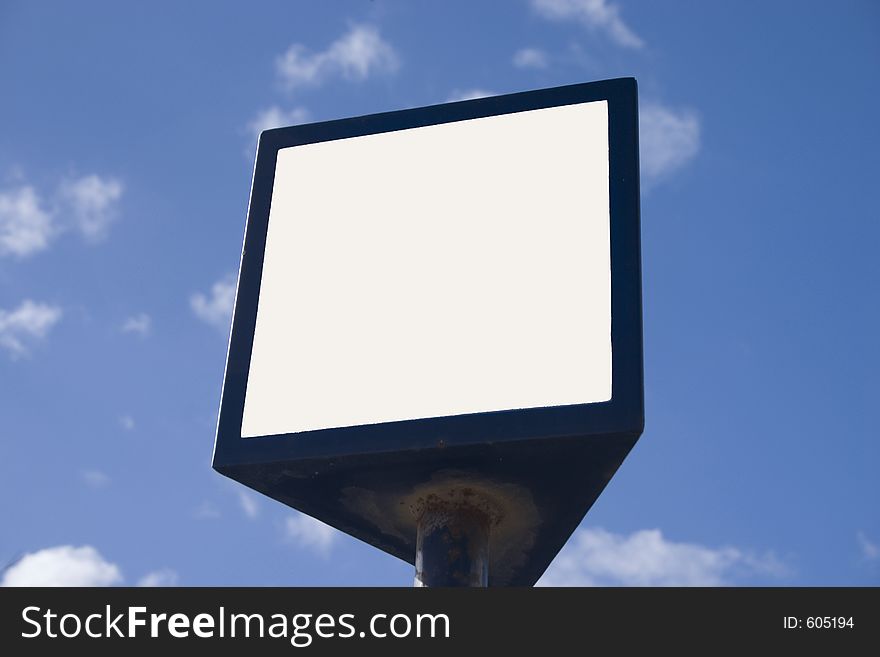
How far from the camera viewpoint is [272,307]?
3.73 metres

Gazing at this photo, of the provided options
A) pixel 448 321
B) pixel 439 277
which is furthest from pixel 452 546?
pixel 439 277

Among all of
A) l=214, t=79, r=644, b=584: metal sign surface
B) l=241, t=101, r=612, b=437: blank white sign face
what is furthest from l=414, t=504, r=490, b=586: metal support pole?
l=241, t=101, r=612, b=437: blank white sign face

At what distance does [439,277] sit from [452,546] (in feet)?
2.70

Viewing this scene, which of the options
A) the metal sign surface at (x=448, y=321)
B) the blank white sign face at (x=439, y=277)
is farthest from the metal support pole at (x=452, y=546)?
the blank white sign face at (x=439, y=277)

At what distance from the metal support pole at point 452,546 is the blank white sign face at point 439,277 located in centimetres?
35

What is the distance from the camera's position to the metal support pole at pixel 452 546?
3264mm

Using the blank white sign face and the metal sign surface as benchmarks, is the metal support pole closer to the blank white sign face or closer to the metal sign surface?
the metal sign surface

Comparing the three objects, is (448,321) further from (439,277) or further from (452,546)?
(452,546)

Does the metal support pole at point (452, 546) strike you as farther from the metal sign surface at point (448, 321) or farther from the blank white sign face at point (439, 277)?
the blank white sign face at point (439, 277)

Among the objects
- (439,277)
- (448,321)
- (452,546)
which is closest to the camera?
(452,546)

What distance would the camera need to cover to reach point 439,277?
140 inches
